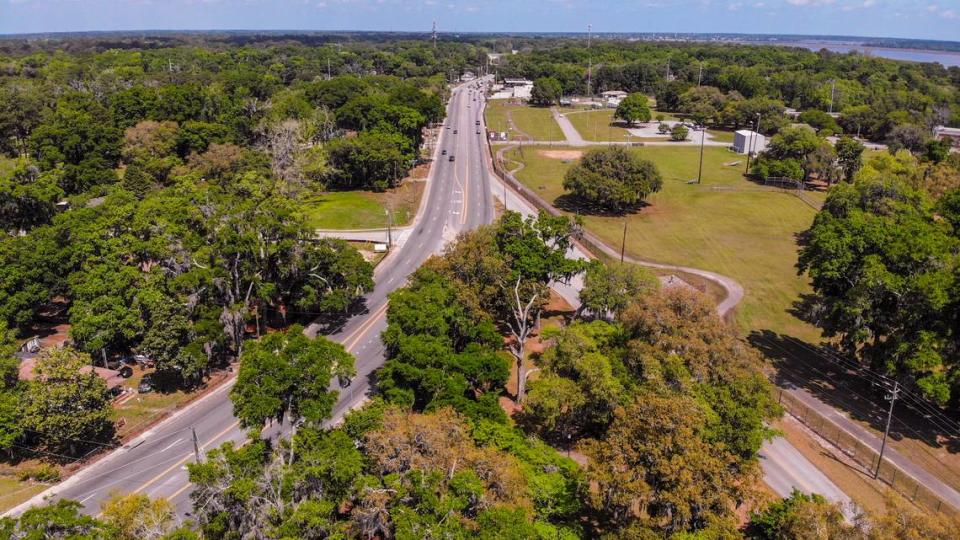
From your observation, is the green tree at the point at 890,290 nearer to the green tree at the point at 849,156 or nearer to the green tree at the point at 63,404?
the green tree at the point at 63,404

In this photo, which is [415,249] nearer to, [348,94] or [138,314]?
[138,314]


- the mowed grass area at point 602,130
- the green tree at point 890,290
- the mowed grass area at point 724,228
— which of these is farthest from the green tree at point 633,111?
the green tree at point 890,290

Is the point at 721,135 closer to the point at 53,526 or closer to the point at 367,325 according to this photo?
the point at 367,325

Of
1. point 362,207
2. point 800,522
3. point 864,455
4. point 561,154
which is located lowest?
point 864,455

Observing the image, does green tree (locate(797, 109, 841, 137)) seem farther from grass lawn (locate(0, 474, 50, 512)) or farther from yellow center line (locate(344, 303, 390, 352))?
grass lawn (locate(0, 474, 50, 512))

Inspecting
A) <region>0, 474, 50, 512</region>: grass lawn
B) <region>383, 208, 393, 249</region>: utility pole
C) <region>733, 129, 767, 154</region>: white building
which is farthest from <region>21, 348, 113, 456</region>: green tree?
<region>733, 129, 767, 154</region>: white building

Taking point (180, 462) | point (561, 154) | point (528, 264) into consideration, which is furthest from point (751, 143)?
point (180, 462)
